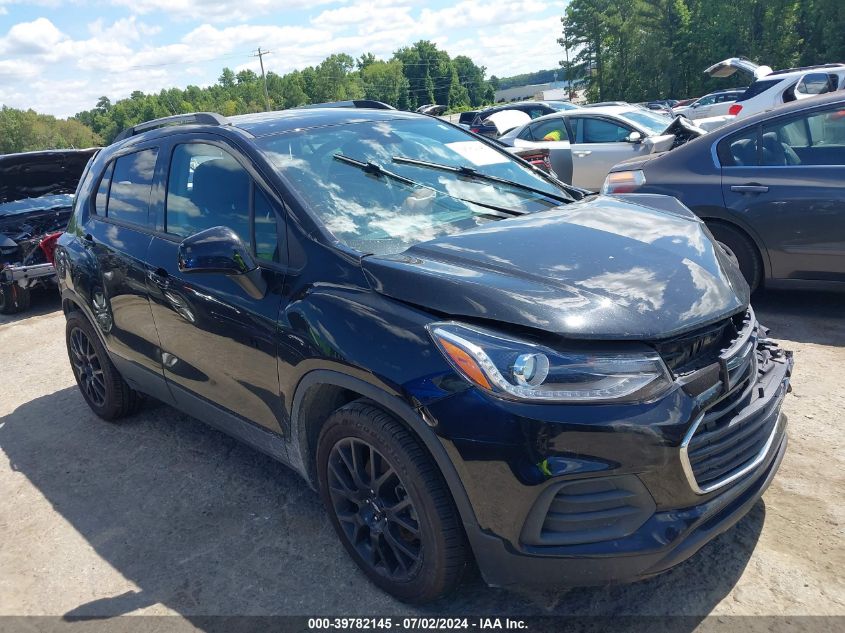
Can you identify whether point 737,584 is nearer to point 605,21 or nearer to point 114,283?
point 114,283

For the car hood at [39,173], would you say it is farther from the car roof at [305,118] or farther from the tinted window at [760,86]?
the tinted window at [760,86]

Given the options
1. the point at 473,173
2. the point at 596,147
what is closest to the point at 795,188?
the point at 473,173

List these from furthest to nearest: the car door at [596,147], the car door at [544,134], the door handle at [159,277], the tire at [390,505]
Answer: the car door at [544,134] < the car door at [596,147] < the door handle at [159,277] < the tire at [390,505]

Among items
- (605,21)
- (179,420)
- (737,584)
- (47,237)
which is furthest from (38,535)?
(605,21)

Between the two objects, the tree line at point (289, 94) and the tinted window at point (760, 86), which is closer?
the tinted window at point (760, 86)

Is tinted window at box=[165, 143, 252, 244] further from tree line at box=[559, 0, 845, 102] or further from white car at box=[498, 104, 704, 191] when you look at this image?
tree line at box=[559, 0, 845, 102]

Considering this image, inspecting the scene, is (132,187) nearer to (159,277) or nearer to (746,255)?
(159,277)

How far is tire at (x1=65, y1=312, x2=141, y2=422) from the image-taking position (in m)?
4.66

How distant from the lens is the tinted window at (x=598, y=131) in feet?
35.6

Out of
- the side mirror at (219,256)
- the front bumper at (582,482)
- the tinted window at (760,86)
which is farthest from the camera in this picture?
the tinted window at (760,86)

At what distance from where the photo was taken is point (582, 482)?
7.16ft

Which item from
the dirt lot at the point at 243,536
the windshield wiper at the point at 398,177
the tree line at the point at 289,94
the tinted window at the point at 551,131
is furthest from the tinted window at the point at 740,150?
the tree line at the point at 289,94

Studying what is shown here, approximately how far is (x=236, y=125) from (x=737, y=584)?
300cm

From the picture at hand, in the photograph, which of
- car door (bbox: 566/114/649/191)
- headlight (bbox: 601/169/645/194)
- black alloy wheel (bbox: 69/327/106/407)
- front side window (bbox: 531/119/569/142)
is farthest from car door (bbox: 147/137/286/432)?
front side window (bbox: 531/119/569/142)
